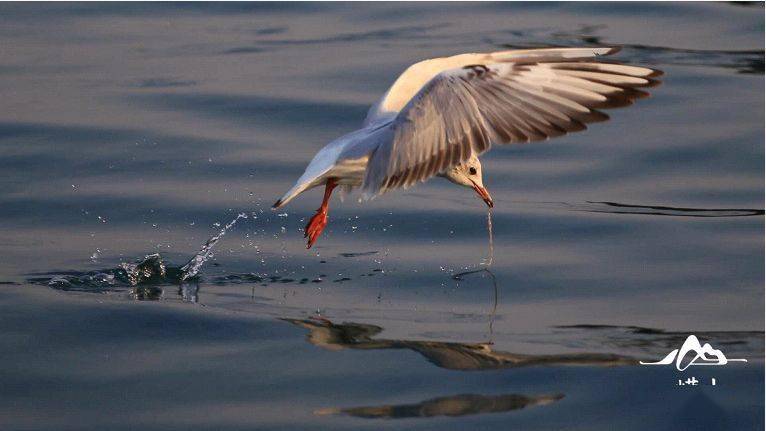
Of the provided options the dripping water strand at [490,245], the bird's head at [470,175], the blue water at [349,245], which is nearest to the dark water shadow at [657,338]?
the blue water at [349,245]

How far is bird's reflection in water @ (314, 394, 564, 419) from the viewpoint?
5.40 metres

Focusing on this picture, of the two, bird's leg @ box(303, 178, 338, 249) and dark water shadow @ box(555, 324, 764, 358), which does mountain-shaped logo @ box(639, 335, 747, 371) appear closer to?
dark water shadow @ box(555, 324, 764, 358)

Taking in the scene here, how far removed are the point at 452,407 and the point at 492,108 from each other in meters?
1.45

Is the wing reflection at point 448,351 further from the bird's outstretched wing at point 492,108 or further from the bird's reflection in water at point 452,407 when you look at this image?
the bird's outstretched wing at point 492,108

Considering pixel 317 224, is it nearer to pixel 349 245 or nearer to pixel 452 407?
pixel 349 245

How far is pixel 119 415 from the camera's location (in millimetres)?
5414

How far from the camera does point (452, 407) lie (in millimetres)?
5449

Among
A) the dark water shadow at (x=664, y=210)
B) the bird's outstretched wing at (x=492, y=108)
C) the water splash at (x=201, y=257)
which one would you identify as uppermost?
the bird's outstretched wing at (x=492, y=108)

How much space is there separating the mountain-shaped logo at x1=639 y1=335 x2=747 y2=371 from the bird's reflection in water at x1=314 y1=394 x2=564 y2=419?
639mm

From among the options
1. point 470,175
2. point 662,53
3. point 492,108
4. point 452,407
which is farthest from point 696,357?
point 662,53

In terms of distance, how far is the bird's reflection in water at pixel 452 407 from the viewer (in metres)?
5.40

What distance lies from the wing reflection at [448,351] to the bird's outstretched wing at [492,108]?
0.67 metres

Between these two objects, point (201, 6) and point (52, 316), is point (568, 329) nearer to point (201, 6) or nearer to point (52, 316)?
point (52, 316)

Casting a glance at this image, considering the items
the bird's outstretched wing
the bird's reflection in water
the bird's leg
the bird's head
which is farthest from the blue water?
the bird's outstretched wing
